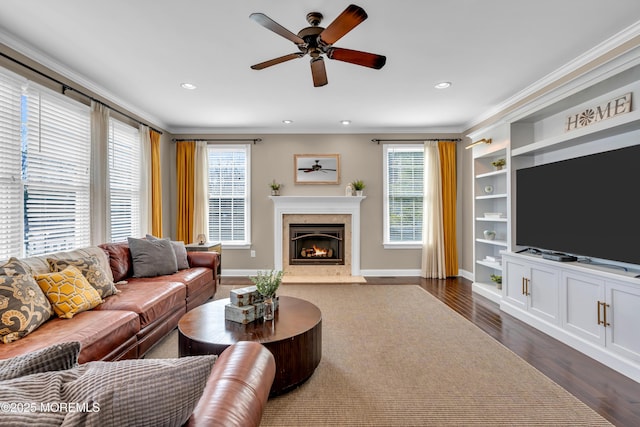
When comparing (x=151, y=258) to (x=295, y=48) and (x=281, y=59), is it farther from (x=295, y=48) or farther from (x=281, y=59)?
(x=295, y=48)

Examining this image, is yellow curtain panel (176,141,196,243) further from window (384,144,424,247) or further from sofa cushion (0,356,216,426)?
sofa cushion (0,356,216,426)

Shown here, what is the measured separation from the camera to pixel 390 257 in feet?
18.9

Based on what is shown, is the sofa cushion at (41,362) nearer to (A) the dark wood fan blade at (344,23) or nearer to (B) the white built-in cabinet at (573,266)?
(A) the dark wood fan blade at (344,23)

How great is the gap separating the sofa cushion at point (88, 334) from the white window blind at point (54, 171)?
4.31 feet

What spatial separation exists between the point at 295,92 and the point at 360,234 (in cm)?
281

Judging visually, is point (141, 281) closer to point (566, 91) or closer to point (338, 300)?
point (338, 300)

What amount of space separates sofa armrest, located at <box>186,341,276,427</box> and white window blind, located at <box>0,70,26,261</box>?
2745mm

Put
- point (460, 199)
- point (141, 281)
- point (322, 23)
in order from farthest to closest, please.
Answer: point (460, 199), point (141, 281), point (322, 23)

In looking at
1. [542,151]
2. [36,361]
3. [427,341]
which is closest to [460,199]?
[542,151]

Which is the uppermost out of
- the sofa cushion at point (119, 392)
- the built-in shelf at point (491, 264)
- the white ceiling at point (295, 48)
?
the white ceiling at point (295, 48)

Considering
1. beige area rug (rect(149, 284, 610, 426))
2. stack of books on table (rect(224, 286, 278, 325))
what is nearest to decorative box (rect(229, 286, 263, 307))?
stack of books on table (rect(224, 286, 278, 325))

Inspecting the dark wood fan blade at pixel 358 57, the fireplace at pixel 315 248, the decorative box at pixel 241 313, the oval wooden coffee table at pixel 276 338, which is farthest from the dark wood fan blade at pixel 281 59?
the fireplace at pixel 315 248

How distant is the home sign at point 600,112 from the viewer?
273 cm

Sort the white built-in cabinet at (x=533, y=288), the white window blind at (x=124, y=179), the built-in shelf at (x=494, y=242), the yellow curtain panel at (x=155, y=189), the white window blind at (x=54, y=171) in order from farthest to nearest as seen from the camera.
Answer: the yellow curtain panel at (x=155, y=189) → the built-in shelf at (x=494, y=242) → the white window blind at (x=124, y=179) → the white built-in cabinet at (x=533, y=288) → the white window blind at (x=54, y=171)
